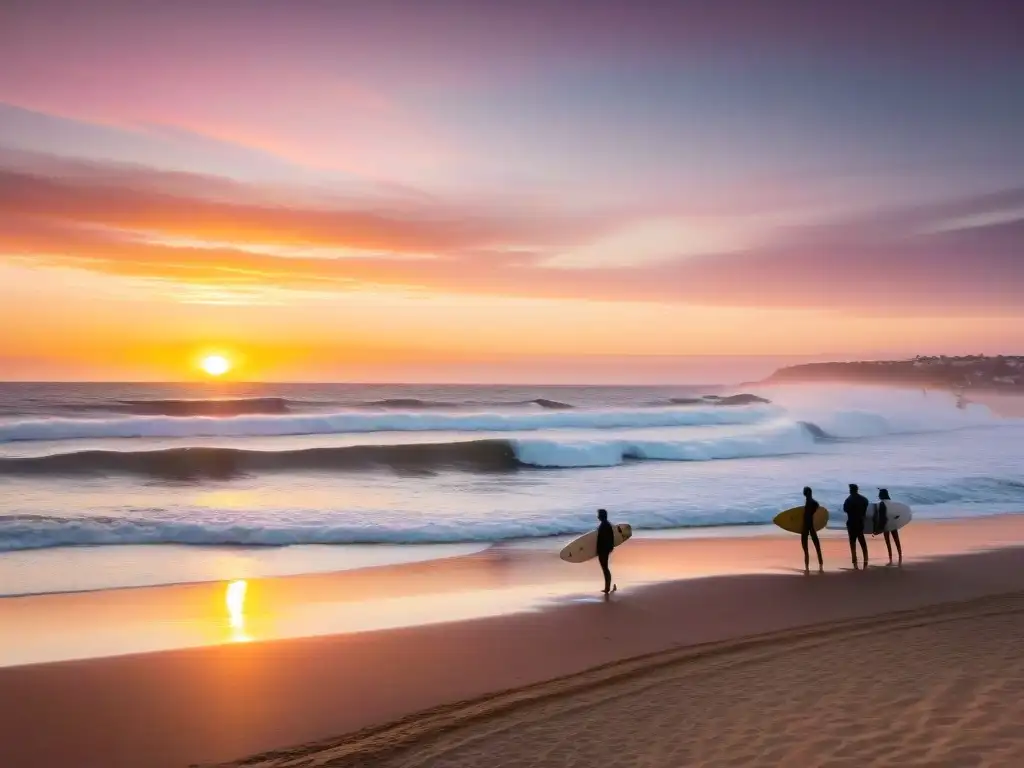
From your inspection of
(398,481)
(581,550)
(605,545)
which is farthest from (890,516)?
(398,481)

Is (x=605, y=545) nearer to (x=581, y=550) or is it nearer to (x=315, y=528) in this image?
(x=581, y=550)

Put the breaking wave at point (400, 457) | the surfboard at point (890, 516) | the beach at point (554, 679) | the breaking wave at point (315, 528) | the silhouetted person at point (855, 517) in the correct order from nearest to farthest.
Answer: the beach at point (554, 679), the silhouetted person at point (855, 517), the surfboard at point (890, 516), the breaking wave at point (315, 528), the breaking wave at point (400, 457)

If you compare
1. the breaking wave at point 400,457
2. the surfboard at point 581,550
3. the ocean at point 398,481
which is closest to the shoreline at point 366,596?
the surfboard at point 581,550

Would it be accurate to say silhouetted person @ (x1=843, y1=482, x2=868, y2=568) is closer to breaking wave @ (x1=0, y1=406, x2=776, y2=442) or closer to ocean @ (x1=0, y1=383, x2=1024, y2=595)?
ocean @ (x1=0, y1=383, x2=1024, y2=595)

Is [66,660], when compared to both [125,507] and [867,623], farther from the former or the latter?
[125,507]

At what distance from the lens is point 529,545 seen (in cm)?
1611

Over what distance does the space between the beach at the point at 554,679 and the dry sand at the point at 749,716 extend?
24mm

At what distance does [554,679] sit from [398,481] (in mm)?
19543

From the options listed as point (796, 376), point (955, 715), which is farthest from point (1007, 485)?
point (796, 376)

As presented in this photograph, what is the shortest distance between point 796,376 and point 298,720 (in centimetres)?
12099

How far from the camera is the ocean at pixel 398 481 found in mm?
15656

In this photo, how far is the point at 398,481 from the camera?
27078 mm

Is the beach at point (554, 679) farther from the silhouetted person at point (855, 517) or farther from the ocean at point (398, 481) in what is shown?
the ocean at point (398, 481)

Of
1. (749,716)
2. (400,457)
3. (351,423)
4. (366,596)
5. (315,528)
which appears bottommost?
(749,716)
